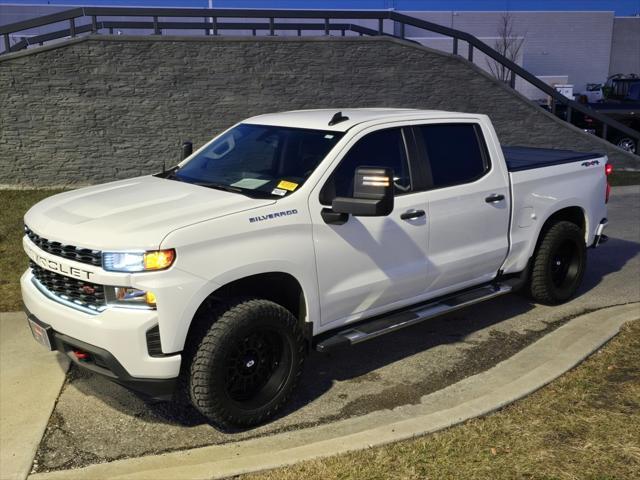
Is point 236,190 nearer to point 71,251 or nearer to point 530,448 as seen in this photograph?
point 71,251

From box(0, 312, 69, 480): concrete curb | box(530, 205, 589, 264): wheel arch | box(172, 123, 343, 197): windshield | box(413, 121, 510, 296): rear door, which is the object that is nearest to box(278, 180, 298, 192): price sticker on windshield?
box(172, 123, 343, 197): windshield

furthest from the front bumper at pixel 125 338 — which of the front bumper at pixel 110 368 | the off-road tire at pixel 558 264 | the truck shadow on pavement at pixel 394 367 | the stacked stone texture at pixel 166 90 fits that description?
the stacked stone texture at pixel 166 90

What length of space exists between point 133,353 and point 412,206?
2100 mm

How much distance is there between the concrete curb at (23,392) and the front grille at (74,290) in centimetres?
83

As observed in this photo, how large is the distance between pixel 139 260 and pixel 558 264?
13.6ft

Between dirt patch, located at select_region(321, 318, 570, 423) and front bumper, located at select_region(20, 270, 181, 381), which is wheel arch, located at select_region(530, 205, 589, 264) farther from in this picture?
front bumper, located at select_region(20, 270, 181, 381)

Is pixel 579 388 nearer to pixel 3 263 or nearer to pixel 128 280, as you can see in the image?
pixel 128 280

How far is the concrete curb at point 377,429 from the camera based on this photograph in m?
3.34

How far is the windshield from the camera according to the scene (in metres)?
4.10

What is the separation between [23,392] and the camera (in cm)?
425

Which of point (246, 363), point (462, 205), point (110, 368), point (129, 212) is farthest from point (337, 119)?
point (110, 368)

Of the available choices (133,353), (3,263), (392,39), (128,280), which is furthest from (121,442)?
(392,39)

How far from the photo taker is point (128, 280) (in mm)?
3264

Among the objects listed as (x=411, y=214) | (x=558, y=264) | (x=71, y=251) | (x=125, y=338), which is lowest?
(x=558, y=264)
